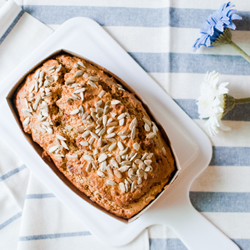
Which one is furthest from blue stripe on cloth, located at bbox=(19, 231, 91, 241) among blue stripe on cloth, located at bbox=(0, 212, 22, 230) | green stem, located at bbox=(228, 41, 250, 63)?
green stem, located at bbox=(228, 41, 250, 63)

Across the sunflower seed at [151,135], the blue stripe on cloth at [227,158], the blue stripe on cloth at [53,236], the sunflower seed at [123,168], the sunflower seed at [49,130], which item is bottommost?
the blue stripe on cloth at [227,158]

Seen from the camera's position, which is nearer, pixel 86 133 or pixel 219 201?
pixel 86 133

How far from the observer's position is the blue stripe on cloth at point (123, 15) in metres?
1.53

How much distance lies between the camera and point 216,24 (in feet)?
4.57

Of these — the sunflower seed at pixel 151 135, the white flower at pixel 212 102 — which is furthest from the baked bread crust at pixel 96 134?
the white flower at pixel 212 102

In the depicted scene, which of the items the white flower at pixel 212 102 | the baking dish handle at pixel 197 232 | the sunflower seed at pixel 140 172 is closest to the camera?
the sunflower seed at pixel 140 172

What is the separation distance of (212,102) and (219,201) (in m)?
0.56

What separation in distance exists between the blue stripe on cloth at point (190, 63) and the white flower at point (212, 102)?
138 mm

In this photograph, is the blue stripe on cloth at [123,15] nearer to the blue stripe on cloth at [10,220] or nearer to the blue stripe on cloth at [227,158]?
the blue stripe on cloth at [227,158]

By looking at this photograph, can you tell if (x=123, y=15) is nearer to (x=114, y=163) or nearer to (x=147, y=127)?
(x=147, y=127)

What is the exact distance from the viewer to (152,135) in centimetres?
118

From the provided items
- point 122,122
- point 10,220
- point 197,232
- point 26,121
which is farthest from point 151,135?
point 10,220

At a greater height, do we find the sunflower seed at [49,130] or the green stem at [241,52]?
the sunflower seed at [49,130]

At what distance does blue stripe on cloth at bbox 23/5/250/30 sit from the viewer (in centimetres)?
153
